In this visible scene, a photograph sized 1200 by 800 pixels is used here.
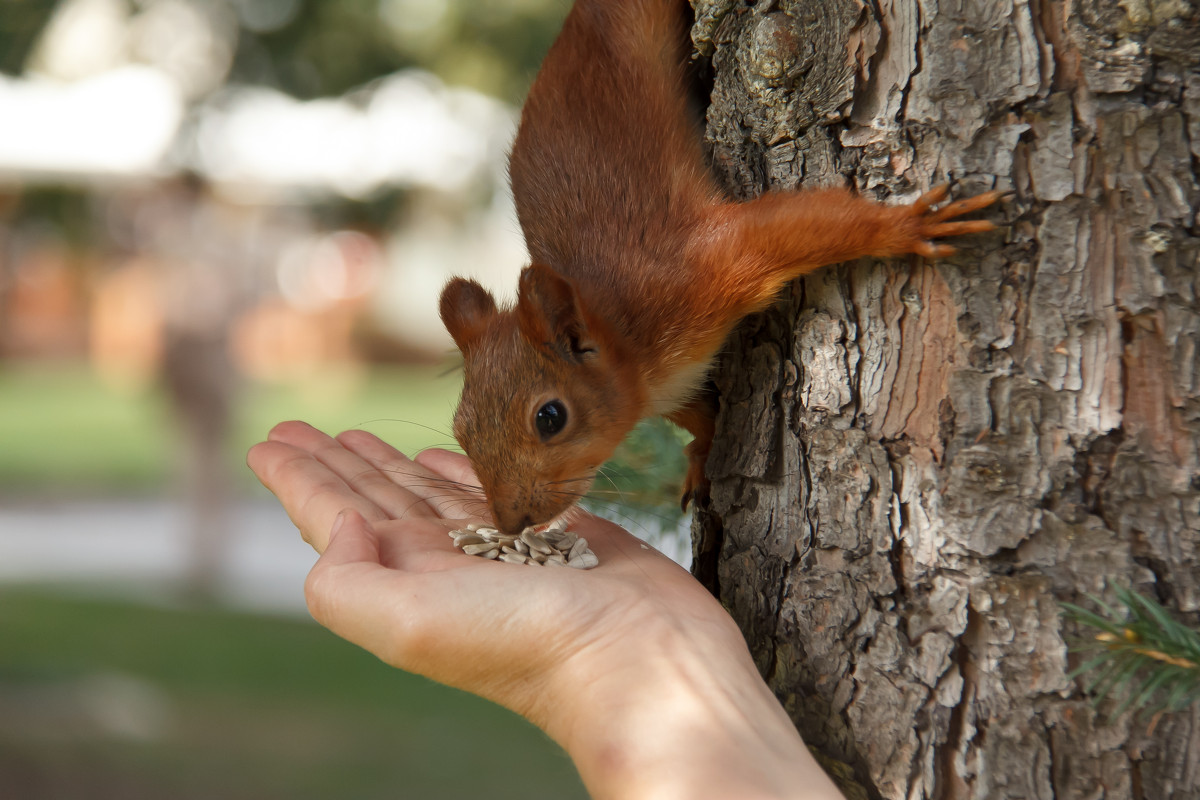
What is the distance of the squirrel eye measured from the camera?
1474mm

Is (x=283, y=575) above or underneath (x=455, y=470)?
underneath

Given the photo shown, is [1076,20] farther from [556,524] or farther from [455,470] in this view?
[455,470]

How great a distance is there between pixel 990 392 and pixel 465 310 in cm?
89

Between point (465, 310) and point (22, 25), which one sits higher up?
point (22, 25)

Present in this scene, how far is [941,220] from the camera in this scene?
3.65 ft

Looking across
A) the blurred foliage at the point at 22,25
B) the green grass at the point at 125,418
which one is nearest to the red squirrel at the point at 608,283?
the blurred foliage at the point at 22,25

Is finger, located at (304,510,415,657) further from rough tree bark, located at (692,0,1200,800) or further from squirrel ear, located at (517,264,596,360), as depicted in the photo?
rough tree bark, located at (692,0,1200,800)

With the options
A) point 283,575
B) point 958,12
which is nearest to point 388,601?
point 958,12

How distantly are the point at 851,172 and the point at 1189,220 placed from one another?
14.3 inches

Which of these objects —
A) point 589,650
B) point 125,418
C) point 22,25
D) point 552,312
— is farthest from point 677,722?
point 125,418

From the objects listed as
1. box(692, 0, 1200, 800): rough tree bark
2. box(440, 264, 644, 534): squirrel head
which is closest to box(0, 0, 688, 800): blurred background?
box(440, 264, 644, 534): squirrel head

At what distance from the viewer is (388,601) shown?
3.91 ft

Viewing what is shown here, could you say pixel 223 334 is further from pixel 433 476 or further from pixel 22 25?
pixel 433 476

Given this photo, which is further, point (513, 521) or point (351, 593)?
point (513, 521)
